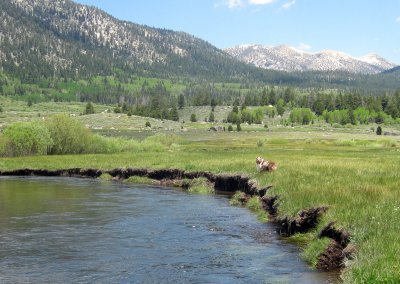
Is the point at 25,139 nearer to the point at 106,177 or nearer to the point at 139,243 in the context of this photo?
the point at 106,177

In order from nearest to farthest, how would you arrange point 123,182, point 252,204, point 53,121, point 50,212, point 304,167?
point 50,212 → point 252,204 → point 304,167 → point 123,182 → point 53,121

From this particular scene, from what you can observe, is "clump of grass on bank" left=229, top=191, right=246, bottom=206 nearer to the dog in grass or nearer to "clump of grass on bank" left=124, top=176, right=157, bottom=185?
the dog in grass

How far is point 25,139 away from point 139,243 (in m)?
61.1

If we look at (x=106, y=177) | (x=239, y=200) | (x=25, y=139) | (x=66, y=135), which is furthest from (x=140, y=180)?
(x=66, y=135)

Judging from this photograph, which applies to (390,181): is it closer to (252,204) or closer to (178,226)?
(252,204)

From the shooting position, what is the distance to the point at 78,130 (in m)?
87.4

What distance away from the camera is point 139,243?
25.1m

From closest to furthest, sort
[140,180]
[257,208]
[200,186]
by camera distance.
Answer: [257,208]
[200,186]
[140,180]

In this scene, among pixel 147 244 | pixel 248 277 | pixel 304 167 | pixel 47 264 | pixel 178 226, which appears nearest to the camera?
pixel 248 277

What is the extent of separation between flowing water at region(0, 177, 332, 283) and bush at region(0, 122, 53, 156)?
134ft

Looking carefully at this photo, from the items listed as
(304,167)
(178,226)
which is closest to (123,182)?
(304,167)

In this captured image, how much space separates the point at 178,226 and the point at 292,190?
7189 millimetres

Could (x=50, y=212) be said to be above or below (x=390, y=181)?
below

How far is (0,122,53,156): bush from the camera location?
80.6m
